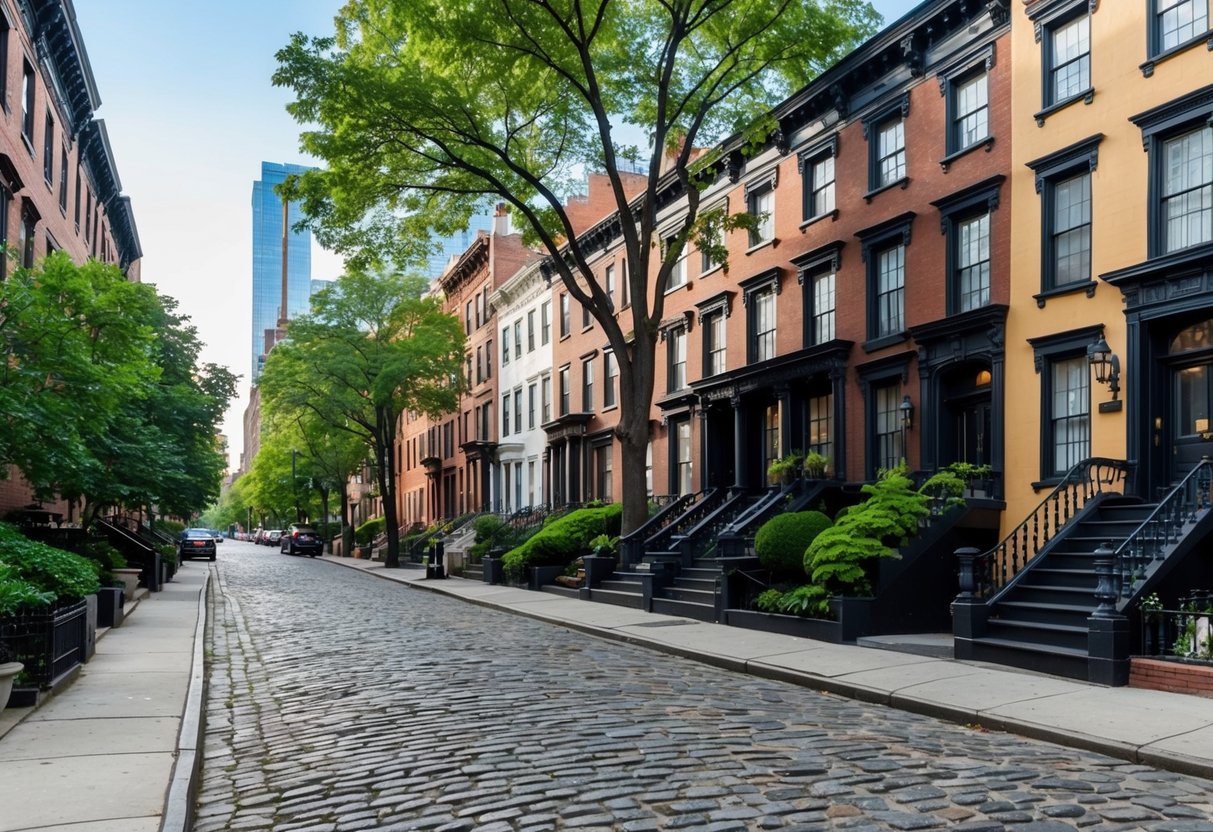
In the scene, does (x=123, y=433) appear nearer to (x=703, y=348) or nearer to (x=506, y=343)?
(x=703, y=348)

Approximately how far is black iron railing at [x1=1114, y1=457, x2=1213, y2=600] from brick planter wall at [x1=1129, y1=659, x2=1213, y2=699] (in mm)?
1008

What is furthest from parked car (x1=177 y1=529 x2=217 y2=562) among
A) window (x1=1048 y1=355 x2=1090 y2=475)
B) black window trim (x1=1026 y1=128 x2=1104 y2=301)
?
black window trim (x1=1026 y1=128 x2=1104 y2=301)

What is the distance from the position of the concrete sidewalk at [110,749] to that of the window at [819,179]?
51.5ft

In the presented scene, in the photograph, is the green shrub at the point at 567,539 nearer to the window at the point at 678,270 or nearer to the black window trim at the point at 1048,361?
the window at the point at 678,270

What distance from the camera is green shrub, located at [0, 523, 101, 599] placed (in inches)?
487

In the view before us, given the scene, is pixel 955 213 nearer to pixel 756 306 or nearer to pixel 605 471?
pixel 756 306

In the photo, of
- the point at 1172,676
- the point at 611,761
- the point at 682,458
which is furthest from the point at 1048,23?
the point at 611,761

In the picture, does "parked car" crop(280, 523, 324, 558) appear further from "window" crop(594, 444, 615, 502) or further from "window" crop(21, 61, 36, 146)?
"window" crop(21, 61, 36, 146)

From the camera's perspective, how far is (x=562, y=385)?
3934 centimetres

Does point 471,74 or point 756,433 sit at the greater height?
point 471,74

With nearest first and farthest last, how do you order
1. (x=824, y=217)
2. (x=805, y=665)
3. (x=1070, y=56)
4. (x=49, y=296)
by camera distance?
1. (x=805, y=665)
2. (x=49, y=296)
3. (x=1070, y=56)
4. (x=824, y=217)

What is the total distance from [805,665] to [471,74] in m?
15.6

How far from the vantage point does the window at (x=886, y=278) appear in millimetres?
20688

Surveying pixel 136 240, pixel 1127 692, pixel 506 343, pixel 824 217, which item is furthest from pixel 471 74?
pixel 136 240
